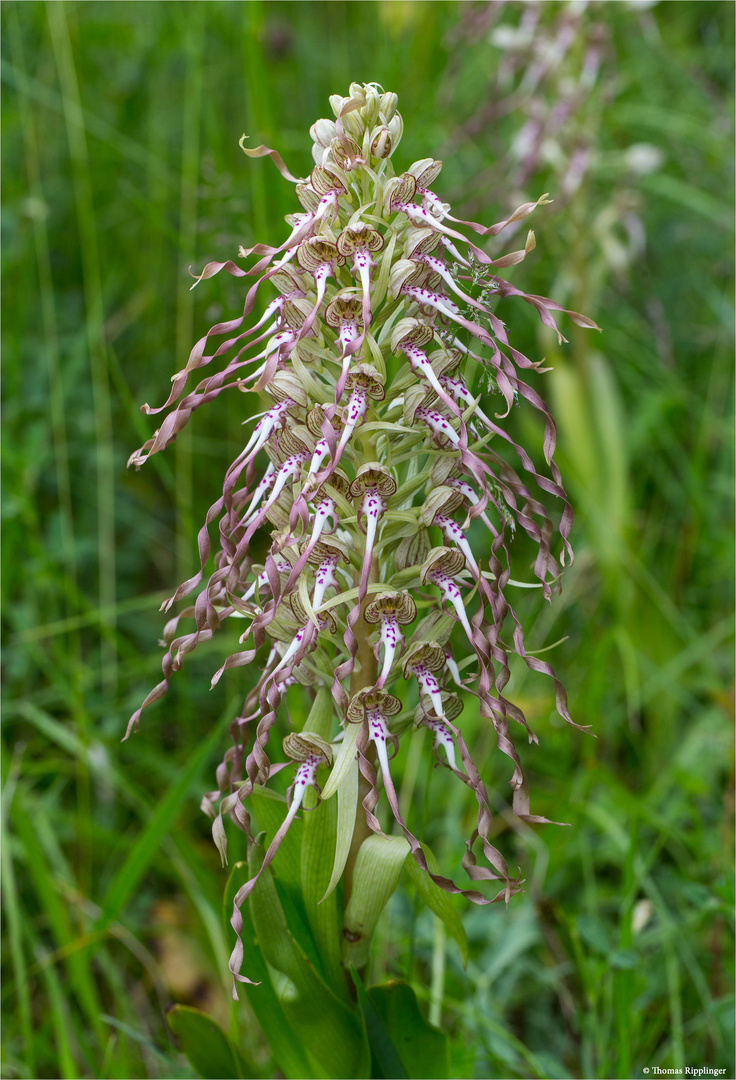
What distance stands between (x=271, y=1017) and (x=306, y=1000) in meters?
0.10

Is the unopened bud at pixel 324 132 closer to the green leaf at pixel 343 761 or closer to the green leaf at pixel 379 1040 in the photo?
the green leaf at pixel 343 761

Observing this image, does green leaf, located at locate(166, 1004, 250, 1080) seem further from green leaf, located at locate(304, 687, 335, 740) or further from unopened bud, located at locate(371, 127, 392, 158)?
unopened bud, located at locate(371, 127, 392, 158)

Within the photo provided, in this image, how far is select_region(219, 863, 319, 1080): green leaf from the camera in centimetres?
110

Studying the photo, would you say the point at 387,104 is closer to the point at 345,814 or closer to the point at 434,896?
the point at 345,814

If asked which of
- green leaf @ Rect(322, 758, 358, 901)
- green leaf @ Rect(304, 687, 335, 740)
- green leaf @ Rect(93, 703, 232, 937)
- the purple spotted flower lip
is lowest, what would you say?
green leaf @ Rect(93, 703, 232, 937)

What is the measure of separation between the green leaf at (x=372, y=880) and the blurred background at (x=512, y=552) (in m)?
0.27

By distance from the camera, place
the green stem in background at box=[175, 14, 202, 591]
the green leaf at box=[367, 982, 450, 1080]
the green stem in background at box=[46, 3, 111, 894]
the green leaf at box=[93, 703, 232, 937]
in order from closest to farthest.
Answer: the green leaf at box=[367, 982, 450, 1080] → the green leaf at box=[93, 703, 232, 937] → the green stem in background at box=[46, 3, 111, 894] → the green stem in background at box=[175, 14, 202, 591]

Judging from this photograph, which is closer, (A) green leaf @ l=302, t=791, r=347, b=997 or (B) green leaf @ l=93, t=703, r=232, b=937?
(A) green leaf @ l=302, t=791, r=347, b=997

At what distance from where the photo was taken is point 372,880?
1.01 m

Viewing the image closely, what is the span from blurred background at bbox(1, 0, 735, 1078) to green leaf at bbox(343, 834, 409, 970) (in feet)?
0.89

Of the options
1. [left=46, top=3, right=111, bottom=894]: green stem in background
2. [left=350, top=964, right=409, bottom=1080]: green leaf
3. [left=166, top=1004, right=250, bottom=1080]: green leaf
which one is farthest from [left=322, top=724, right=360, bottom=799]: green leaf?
[left=46, top=3, right=111, bottom=894]: green stem in background

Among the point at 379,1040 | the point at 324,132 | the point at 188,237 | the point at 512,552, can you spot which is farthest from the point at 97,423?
the point at 379,1040

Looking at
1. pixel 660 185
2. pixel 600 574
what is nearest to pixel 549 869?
pixel 600 574

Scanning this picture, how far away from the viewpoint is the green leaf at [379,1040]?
1042mm
